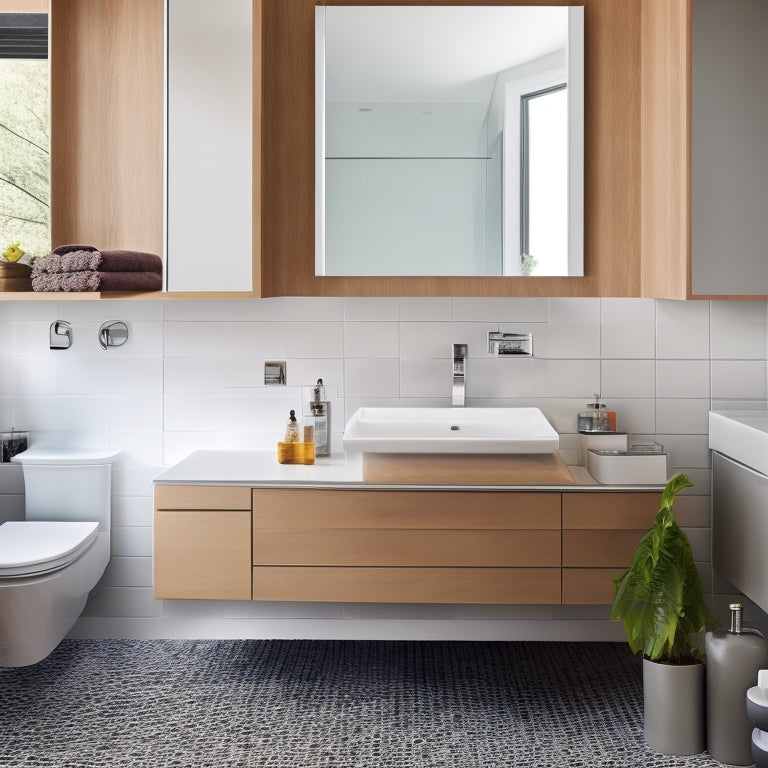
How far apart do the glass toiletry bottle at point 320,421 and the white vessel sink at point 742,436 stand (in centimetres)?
138

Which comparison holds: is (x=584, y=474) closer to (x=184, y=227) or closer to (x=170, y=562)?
(x=170, y=562)

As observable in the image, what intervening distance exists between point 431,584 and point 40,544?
1263 mm

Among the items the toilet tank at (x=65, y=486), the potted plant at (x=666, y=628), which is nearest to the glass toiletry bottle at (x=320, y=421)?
the toilet tank at (x=65, y=486)

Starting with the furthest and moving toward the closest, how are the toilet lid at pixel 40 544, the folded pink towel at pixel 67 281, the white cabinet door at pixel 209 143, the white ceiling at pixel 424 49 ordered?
1. the white ceiling at pixel 424 49
2. the white cabinet door at pixel 209 143
3. the folded pink towel at pixel 67 281
4. the toilet lid at pixel 40 544

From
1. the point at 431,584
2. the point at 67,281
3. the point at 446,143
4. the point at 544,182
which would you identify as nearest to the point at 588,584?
the point at 431,584

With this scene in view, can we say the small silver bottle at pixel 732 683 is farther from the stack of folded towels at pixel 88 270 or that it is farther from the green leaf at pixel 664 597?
the stack of folded towels at pixel 88 270

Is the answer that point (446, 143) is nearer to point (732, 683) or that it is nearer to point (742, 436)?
point (742, 436)

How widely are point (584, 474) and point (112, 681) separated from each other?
1.73 meters

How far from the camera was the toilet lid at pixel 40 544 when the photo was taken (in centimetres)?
255

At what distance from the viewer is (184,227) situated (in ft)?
9.68

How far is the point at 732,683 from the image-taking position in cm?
224

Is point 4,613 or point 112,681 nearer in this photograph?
point 4,613

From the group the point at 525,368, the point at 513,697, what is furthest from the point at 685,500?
the point at 513,697

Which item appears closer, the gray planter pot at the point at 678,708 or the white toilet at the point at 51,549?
the gray planter pot at the point at 678,708
